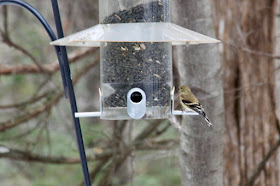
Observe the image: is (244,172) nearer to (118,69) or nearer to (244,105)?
(244,105)

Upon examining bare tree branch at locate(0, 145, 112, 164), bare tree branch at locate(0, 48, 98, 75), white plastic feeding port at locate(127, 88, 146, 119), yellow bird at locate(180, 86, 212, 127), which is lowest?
bare tree branch at locate(0, 145, 112, 164)

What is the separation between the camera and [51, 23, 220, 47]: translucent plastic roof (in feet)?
7.75

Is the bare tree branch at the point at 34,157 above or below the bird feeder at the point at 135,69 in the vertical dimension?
below

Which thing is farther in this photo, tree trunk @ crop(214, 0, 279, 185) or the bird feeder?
tree trunk @ crop(214, 0, 279, 185)

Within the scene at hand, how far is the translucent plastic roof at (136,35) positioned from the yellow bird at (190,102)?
80 centimetres

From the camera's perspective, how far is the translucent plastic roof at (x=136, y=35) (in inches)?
93.0

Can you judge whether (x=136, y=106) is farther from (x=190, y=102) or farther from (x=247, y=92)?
(x=247, y=92)

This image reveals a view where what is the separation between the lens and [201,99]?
3.37 m

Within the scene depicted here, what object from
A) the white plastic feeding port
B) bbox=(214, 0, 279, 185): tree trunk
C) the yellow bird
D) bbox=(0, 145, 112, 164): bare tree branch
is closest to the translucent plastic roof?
the white plastic feeding port

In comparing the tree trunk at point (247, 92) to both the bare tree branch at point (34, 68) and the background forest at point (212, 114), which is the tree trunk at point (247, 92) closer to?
the background forest at point (212, 114)

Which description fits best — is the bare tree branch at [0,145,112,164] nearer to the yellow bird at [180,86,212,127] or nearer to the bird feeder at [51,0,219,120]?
the yellow bird at [180,86,212,127]

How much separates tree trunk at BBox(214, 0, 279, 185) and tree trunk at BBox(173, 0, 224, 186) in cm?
127

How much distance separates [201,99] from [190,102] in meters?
0.24

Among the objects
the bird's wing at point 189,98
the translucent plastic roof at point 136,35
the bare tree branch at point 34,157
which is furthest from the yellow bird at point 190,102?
the bare tree branch at point 34,157
